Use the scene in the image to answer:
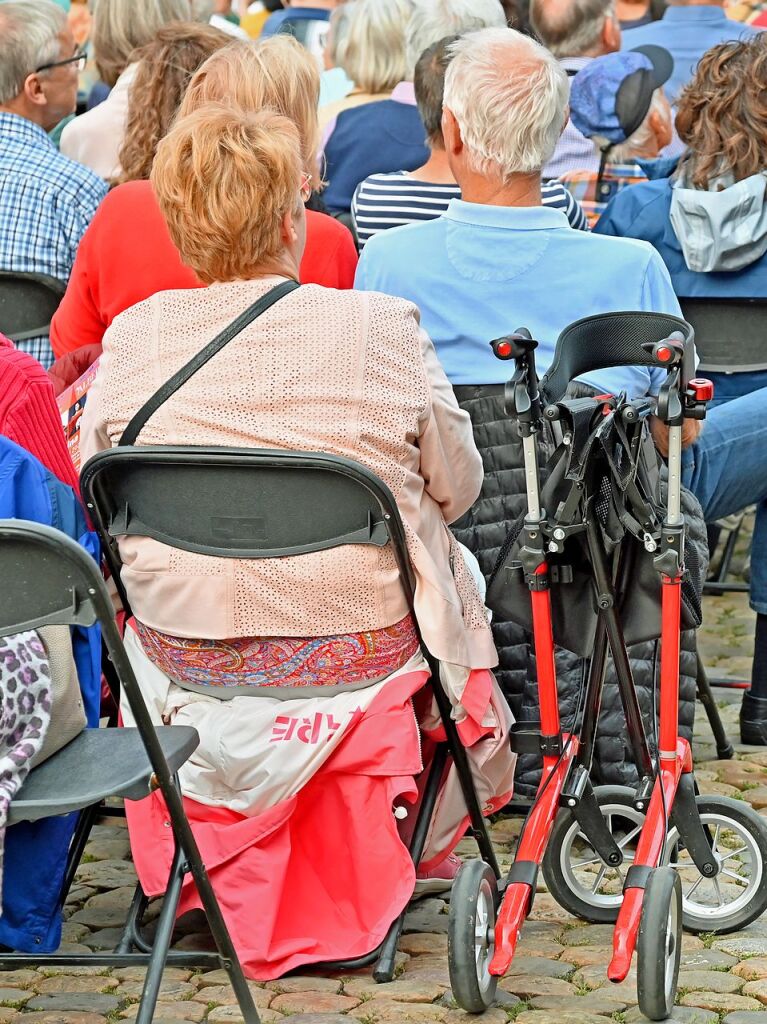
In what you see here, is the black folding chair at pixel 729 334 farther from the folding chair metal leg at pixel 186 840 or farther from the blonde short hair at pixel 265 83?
the folding chair metal leg at pixel 186 840

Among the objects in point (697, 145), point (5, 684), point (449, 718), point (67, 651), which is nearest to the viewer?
point (5, 684)

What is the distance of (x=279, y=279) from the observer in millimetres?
3172

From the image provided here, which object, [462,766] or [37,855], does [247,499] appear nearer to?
[462,766]

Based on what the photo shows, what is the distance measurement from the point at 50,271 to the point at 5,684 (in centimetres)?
223

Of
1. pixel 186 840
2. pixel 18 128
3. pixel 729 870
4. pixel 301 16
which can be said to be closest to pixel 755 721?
pixel 729 870

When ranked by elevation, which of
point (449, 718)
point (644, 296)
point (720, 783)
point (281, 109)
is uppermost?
point (281, 109)

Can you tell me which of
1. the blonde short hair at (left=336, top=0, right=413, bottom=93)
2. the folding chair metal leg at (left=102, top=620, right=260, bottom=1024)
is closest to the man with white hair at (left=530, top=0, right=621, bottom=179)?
the blonde short hair at (left=336, top=0, right=413, bottom=93)

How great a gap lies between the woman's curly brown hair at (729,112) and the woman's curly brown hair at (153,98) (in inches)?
54.4

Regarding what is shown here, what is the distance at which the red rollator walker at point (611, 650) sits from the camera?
2818 millimetres

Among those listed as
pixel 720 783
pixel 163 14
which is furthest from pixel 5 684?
pixel 163 14

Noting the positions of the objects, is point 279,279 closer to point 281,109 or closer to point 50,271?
point 281,109

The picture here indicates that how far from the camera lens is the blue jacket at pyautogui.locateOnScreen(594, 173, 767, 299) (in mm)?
4508

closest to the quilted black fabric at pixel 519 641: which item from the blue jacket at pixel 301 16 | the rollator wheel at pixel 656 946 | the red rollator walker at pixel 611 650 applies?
the red rollator walker at pixel 611 650

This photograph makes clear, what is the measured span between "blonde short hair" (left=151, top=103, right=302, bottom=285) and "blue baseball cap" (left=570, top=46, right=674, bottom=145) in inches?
98.2
